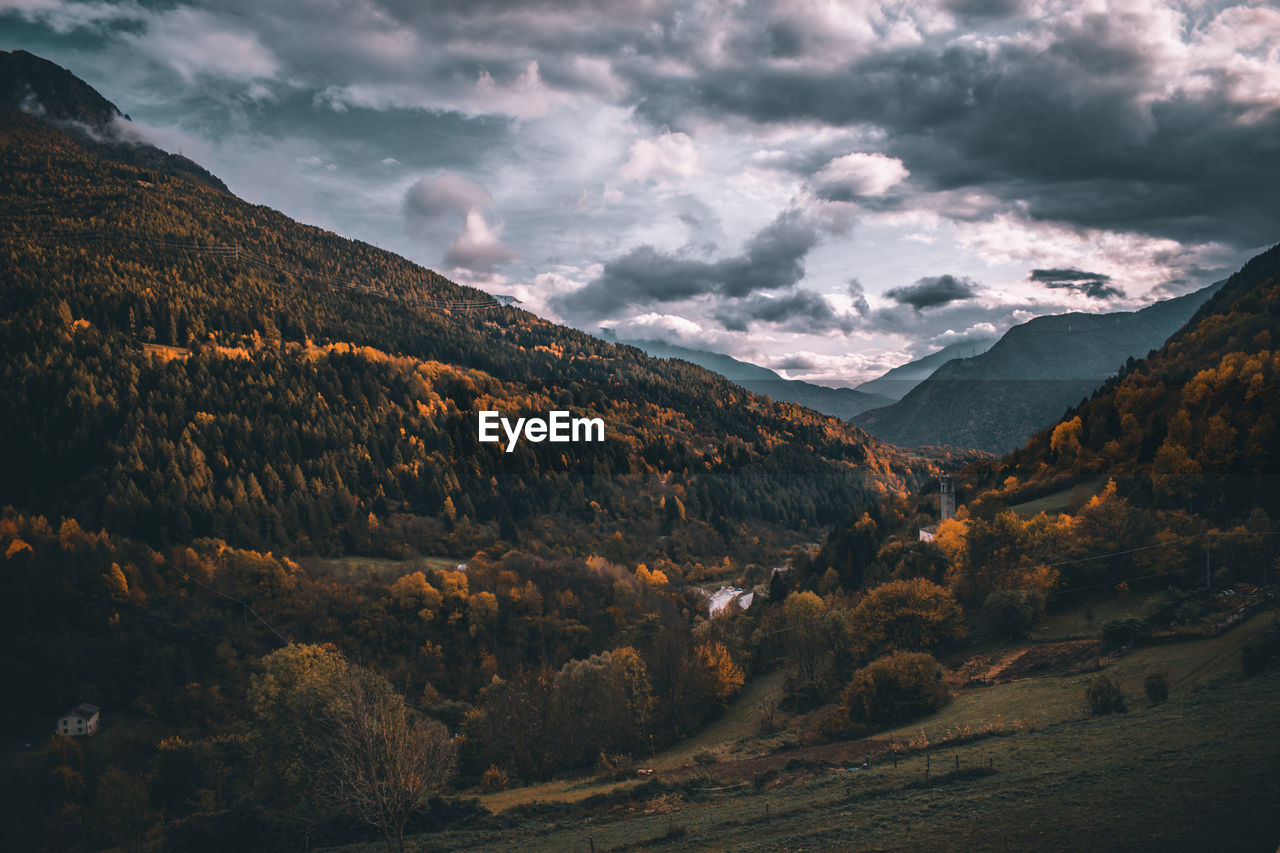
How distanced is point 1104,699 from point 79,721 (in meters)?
121

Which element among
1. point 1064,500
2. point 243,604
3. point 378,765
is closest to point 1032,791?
point 378,765

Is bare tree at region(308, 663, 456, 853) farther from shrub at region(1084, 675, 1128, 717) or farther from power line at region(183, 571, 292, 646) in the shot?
power line at region(183, 571, 292, 646)

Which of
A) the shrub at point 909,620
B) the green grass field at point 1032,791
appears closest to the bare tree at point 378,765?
the green grass field at point 1032,791

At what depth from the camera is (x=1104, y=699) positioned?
41750mm

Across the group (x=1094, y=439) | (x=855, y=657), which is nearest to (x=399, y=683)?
(x=855, y=657)

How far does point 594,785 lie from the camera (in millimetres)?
56094

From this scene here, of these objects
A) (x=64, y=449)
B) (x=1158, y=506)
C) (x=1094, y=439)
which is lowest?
(x=1158, y=506)

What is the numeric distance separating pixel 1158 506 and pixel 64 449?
7997 inches

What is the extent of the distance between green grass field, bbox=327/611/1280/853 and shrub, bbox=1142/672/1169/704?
0.72 m

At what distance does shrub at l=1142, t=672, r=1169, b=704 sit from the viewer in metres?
40.8

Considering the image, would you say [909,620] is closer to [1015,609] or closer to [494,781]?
[1015,609]

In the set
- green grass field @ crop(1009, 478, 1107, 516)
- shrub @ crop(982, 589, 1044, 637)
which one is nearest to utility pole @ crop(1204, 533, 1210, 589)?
shrub @ crop(982, 589, 1044, 637)

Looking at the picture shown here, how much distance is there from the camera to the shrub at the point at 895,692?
53781mm

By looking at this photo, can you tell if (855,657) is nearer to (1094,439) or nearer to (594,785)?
(594,785)
